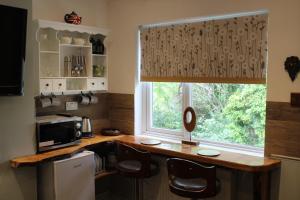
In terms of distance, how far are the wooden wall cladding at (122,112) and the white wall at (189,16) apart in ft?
0.31

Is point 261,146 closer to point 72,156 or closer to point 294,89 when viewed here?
point 294,89

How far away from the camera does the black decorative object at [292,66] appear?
2637 mm

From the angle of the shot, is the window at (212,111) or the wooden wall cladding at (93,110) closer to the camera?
the window at (212,111)

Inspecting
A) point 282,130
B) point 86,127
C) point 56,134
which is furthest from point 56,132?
point 282,130

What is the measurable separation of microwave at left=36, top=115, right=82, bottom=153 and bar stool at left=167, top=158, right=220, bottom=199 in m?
1.16

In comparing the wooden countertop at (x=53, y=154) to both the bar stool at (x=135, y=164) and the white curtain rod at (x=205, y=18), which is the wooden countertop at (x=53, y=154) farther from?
the white curtain rod at (x=205, y=18)

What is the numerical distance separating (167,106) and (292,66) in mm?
1528

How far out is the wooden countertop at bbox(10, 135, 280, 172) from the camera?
265cm

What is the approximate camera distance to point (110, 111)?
13.7ft

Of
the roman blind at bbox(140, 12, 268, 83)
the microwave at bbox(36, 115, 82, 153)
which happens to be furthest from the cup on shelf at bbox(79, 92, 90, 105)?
the roman blind at bbox(140, 12, 268, 83)

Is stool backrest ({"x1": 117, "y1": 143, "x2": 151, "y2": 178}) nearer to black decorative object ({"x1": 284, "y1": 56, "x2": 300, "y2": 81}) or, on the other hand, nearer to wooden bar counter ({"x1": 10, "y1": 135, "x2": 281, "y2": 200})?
wooden bar counter ({"x1": 10, "y1": 135, "x2": 281, "y2": 200})

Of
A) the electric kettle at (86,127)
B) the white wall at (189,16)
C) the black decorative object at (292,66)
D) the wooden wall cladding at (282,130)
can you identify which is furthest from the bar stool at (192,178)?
the electric kettle at (86,127)

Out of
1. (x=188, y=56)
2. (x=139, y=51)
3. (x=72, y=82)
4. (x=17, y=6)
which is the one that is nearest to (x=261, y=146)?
(x=188, y=56)

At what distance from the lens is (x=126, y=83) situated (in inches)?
156
